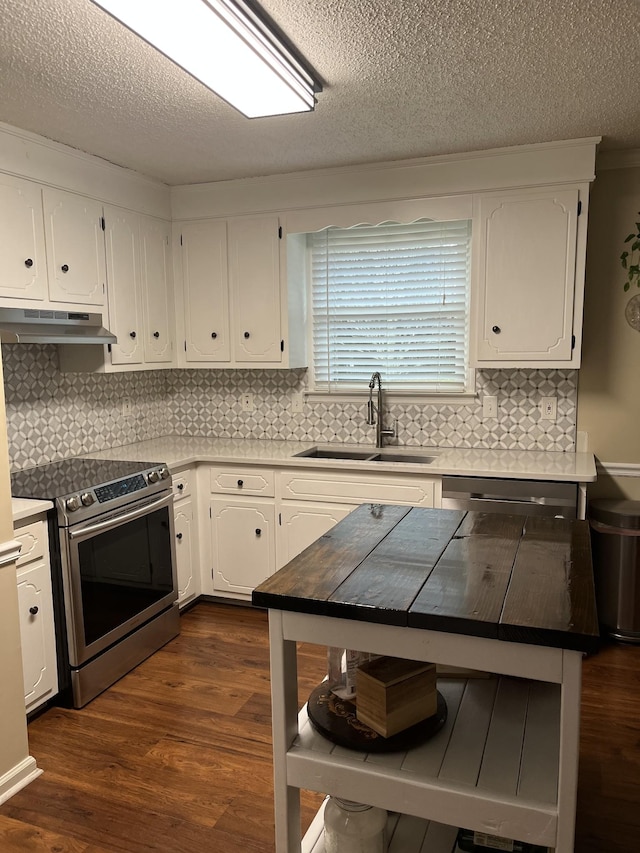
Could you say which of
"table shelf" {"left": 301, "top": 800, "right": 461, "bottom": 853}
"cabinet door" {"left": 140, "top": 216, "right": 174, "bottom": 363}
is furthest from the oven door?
"table shelf" {"left": 301, "top": 800, "right": 461, "bottom": 853}

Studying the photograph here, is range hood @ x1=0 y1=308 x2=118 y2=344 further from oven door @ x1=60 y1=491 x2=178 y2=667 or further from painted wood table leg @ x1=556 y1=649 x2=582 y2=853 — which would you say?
painted wood table leg @ x1=556 y1=649 x2=582 y2=853

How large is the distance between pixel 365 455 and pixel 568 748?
269 cm

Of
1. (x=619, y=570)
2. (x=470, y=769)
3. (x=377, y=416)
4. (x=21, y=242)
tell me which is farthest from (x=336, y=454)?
(x=470, y=769)

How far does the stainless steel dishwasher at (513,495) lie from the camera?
3092mm

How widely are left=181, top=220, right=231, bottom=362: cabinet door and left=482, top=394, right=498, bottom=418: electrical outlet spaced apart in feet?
5.22

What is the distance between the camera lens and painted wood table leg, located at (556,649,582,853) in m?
1.28

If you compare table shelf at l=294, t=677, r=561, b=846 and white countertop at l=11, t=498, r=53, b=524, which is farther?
white countertop at l=11, t=498, r=53, b=524

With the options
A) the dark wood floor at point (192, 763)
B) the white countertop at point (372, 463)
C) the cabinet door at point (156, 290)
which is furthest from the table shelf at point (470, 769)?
the cabinet door at point (156, 290)

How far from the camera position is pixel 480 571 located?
1603 millimetres

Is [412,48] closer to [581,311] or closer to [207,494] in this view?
[581,311]

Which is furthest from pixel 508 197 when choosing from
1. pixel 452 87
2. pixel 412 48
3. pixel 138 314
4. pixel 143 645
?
pixel 143 645

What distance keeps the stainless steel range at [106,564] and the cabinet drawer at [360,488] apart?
0.70 meters

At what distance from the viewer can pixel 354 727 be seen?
5.22ft

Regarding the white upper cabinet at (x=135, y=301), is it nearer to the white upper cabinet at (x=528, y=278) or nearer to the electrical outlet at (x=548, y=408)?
the white upper cabinet at (x=528, y=278)
